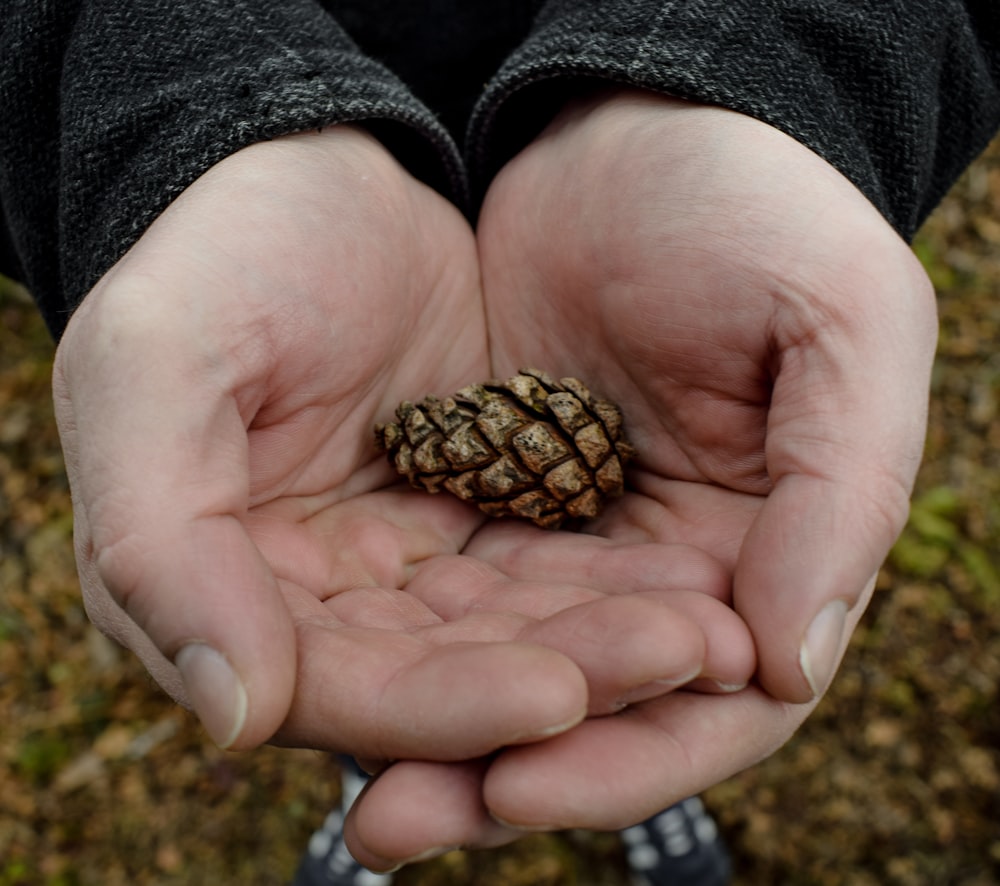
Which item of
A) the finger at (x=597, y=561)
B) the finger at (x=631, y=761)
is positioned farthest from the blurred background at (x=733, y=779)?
the finger at (x=631, y=761)

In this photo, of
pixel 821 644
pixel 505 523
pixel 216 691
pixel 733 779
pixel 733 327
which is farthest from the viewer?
pixel 733 779

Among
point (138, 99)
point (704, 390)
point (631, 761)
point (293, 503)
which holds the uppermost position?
point (138, 99)

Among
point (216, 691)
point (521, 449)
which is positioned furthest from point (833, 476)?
point (216, 691)

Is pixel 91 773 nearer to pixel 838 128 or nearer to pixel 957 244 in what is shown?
pixel 838 128

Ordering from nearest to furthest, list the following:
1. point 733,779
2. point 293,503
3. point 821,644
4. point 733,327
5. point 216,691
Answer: point 216,691, point 821,644, point 733,327, point 293,503, point 733,779

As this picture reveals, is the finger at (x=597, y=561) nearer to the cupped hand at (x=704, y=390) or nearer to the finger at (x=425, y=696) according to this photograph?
the cupped hand at (x=704, y=390)

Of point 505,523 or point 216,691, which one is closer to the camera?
point 216,691

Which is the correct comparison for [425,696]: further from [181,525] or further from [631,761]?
[181,525]
